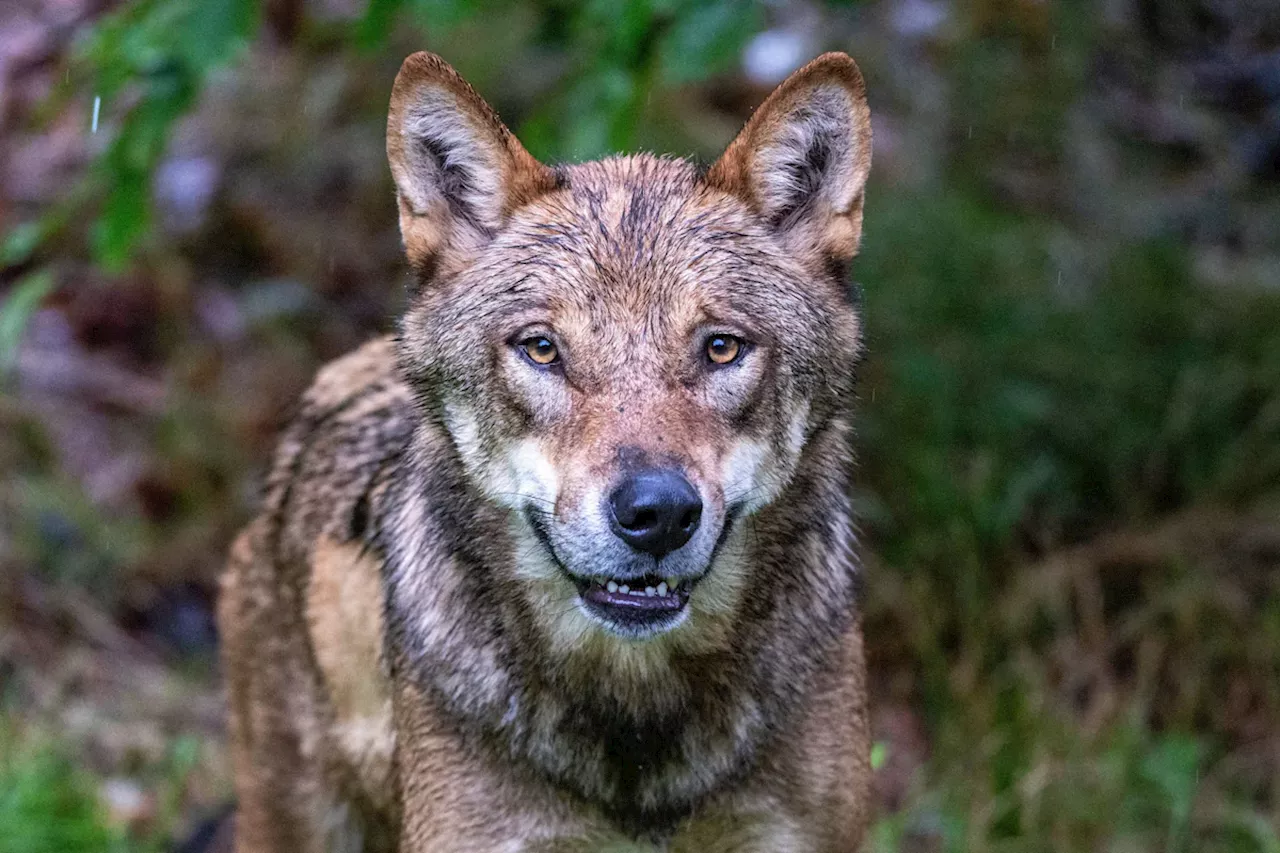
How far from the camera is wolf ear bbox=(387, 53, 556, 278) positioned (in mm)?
3592

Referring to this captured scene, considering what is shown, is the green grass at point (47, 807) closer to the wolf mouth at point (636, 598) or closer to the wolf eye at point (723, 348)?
the wolf mouth at point (636, 598)

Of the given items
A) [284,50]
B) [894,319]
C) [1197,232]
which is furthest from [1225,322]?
[284,50]

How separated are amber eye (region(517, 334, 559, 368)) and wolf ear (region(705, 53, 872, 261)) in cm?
66

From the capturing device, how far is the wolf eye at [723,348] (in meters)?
3.44

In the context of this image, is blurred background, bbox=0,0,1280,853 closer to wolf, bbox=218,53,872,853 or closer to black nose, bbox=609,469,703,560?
wolf, bbox=218,53,872,853

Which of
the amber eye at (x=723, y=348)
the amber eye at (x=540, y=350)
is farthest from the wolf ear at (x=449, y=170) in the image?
the amber eye at (x=723, y=348)

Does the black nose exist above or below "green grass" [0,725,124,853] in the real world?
above

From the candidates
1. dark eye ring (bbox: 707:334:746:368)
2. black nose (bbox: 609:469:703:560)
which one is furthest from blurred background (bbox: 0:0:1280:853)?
black nose (bbox: 609:469:703:560)

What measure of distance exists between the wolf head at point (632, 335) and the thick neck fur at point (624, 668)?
0.05 m

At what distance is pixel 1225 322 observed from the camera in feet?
23.7

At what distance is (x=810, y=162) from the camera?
Answer: 149 inches

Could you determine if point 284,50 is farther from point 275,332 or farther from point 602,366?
point 602,366

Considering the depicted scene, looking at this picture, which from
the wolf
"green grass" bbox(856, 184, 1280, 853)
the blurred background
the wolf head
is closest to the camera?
the wolf head

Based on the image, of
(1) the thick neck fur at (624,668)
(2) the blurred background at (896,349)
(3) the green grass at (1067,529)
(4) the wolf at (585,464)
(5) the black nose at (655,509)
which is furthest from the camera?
(3) the green grass at (1067,529)
